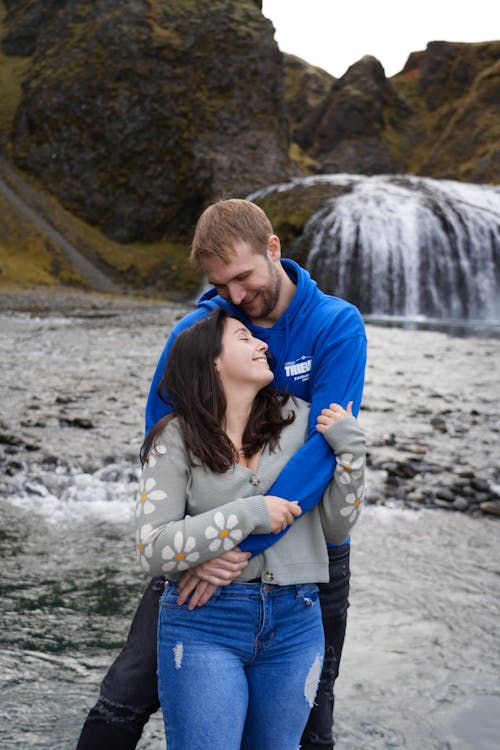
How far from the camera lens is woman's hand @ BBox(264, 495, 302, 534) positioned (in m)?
2.91

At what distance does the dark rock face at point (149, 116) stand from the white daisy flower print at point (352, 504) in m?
59.7

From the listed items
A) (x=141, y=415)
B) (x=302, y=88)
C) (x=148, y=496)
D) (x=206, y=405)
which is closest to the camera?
(x=148, y=496)

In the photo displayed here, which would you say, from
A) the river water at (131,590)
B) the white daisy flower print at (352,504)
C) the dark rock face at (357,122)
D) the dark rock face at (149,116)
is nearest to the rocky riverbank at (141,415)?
the river water at (131,590)

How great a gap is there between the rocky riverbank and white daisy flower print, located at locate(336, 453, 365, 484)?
5891mm

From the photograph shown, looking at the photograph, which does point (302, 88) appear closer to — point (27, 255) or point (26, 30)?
point (26, 30)

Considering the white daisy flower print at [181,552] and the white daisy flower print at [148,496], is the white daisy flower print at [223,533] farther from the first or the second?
the white daisy flower print at [148,496]

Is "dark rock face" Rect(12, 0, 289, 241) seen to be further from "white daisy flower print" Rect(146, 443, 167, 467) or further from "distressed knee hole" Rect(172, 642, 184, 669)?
"distressed knee hole" Rect(172, 642, 184, 669)

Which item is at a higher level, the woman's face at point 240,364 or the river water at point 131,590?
the woman's face at point 240,364

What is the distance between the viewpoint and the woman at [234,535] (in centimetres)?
277

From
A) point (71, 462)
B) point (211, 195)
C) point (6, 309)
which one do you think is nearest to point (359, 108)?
point (211, 195)

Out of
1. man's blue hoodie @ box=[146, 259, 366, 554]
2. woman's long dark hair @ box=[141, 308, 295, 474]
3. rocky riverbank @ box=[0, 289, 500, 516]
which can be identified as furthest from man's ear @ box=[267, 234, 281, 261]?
rocky riverbank @ box=[0, 289, 500, 516]

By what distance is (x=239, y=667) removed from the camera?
9.18ft

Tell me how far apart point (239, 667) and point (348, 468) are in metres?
0.86

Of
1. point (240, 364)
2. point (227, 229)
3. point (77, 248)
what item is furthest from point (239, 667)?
point (77, 248)
